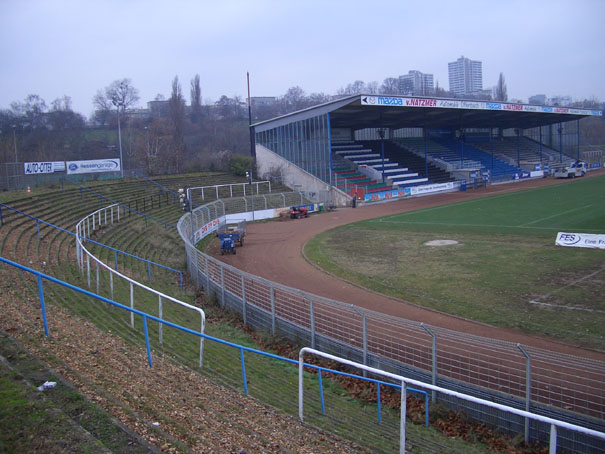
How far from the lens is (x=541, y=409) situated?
309 inches

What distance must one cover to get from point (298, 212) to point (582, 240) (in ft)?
74.4

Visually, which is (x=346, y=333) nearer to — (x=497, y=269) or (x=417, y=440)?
(x=417, y=440)

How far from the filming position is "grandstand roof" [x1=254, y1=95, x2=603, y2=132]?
44.3 metres

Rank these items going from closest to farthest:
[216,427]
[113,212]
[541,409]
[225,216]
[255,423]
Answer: [216,427] → [255,423] → [541,409] → [113,212] → [225,216]

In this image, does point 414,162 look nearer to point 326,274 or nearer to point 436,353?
point 326,274

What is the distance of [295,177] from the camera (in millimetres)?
50656

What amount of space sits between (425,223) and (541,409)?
2517cm

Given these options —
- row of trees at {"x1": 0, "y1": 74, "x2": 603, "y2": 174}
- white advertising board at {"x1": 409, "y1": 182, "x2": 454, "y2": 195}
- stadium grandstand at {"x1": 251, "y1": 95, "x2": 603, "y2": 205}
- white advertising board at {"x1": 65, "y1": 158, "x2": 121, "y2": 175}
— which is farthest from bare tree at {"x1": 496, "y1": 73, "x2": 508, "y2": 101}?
white advertising board at {"x1": 65, "y1": 158, "x2": 121, "y2": 175}

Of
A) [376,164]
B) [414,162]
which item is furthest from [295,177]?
[414,162]

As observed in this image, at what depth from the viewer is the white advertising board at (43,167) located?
1332 inches

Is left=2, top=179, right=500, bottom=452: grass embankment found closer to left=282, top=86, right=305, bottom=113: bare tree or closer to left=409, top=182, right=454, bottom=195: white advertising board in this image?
left=409, top=182, right=454, bottom=195: white advertising board

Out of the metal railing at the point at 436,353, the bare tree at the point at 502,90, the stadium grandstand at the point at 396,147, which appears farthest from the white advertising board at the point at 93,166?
the bare tree at the point at 502,90

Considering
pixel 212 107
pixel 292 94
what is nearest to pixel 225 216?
pixel 212 107

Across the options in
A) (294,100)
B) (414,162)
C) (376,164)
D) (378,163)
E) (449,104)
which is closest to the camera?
(449,104)
